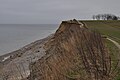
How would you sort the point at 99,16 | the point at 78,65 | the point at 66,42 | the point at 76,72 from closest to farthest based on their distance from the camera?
the point at 76,72 → the point at 78,65 → the point at 66,42 → the point at 99,16

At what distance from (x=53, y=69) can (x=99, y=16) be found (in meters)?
132

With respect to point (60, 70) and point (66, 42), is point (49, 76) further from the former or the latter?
point (66, 42)

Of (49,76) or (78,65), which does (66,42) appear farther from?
(49,76)

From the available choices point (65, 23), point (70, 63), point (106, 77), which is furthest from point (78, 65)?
point (65, 23)

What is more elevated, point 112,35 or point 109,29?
point 112,35

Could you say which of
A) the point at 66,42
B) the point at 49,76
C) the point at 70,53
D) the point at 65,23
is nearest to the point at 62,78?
the point at 49,76

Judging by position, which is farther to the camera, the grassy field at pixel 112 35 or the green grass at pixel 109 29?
the green grass at pixel 109 29

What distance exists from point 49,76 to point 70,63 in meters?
3.01

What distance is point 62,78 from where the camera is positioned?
1342 cm

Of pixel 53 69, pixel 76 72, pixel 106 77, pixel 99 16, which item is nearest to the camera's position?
pixel 106 77

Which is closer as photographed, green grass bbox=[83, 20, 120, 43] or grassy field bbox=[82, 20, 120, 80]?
grassy field bbox=[82, 20, 120, 80]

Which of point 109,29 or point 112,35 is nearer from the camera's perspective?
point 112,35

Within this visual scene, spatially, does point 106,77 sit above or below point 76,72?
above

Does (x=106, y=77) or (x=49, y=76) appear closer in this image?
(x=106, y=77)
